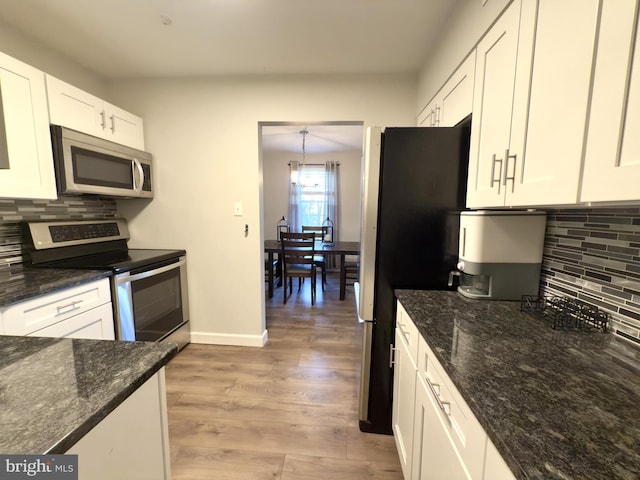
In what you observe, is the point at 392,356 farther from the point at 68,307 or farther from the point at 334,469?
the point at 68,307

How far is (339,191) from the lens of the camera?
525cm

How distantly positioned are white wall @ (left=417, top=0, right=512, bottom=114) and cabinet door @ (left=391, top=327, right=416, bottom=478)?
1407 mm

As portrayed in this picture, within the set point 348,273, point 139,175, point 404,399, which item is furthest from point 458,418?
point 348,273

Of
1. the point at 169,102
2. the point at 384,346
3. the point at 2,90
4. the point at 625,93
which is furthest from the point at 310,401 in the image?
the point at 169,102

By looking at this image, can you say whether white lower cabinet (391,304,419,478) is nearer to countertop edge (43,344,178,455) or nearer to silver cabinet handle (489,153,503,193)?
silver cabinet handle (489,153,503,193)

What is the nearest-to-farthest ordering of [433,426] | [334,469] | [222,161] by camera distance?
[433,426]
[334,469]
[222,161]

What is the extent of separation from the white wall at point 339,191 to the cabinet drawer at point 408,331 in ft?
12.6

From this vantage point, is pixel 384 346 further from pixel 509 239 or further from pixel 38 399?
pixel 38 399

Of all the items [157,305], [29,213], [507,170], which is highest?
[507,170]

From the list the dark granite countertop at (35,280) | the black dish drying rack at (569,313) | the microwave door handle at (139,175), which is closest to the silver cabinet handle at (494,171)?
the black dish drying rack at (569,313)

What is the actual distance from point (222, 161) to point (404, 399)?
7.22ft

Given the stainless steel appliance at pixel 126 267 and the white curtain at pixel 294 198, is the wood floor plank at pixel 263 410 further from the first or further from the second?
the white curtain at pixel 294 198

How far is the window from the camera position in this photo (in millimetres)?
5289

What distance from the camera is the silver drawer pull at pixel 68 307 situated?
4.61ft
